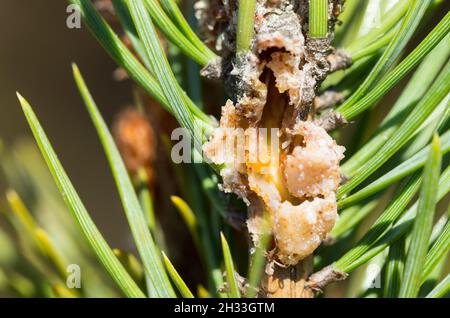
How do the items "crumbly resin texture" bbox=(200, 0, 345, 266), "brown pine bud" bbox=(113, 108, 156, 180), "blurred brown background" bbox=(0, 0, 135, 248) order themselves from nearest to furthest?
"crumbly resin texture" bbox=(200, 0, 345, 266) → "brown pine bud" bbox=(113, 108, 156, 180) → "blurred brown background" bbox=(0, 0, 135, 248)

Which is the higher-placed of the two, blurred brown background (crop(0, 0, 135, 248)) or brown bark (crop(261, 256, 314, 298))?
blurred brown background (crop(0, 0, 135, 248))

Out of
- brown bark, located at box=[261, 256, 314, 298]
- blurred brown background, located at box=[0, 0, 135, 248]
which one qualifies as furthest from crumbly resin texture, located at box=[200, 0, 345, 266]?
blurred brown background, located at box=[0, 0, 135, 248]

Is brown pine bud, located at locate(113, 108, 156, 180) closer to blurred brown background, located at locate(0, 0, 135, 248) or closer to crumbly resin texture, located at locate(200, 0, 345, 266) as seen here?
crumbly resin texture, located at locate(200, 0, 345, 266)

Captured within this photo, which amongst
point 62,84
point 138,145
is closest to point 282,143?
point 138,145

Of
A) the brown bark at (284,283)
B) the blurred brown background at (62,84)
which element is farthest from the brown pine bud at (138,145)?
the blurred brown background at (62,84)

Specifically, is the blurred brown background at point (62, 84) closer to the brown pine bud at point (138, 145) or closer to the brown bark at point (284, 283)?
the brown pine bud at point (138, 145)

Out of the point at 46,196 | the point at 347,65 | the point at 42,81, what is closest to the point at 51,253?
the point at 46,196

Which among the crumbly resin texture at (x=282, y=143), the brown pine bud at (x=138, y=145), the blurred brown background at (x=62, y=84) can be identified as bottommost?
the crumbly resin texture at (x=282, y=143)
